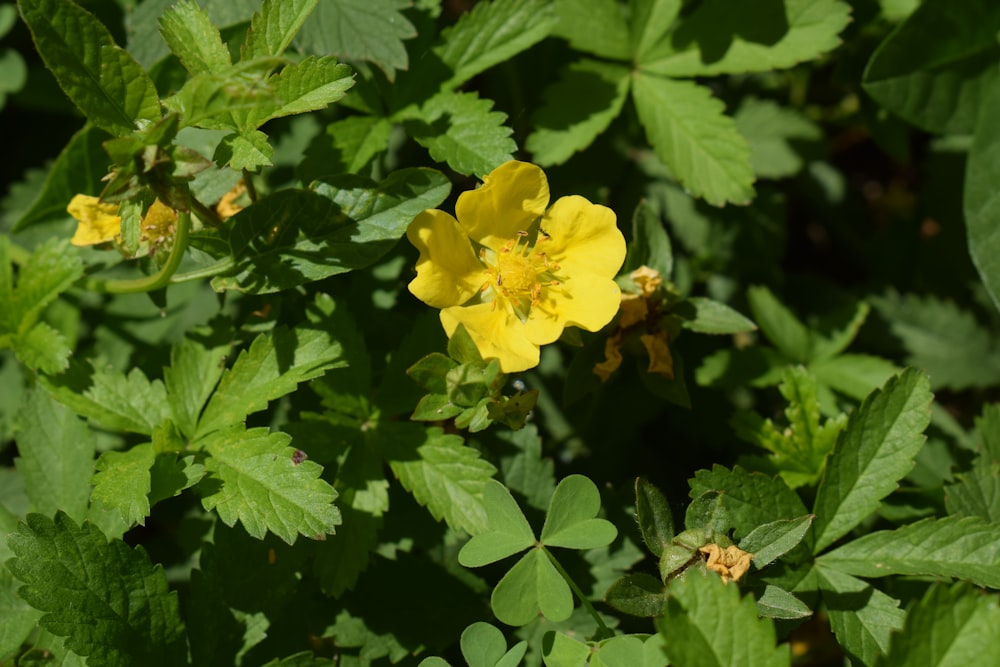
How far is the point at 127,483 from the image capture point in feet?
7.00

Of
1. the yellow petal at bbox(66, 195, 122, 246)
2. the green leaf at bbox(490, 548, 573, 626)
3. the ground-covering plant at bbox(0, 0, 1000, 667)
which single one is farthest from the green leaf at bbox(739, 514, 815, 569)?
the yellow petal at bbox(66, 195, 122, 246)

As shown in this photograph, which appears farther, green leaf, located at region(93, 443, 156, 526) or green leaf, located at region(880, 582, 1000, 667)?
green leaf, located at region(93, 443, 156, 526)

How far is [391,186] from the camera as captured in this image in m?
2.24

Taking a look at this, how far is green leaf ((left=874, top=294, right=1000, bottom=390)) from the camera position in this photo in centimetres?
350

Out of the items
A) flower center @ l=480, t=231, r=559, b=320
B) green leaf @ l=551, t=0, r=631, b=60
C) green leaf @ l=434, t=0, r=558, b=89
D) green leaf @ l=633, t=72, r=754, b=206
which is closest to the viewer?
flower center @ l=480, t=231, r=559, b=320

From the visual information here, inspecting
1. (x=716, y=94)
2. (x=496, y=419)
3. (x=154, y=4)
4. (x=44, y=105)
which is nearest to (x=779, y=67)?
(x=716, y=94)

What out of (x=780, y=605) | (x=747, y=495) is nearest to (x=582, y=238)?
(x=747, y=495)

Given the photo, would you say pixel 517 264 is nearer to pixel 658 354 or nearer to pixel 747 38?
pixel 658 354

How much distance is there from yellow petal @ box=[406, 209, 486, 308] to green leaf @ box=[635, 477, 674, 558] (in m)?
0.66

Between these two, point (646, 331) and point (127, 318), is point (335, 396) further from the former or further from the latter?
point (127, 318)

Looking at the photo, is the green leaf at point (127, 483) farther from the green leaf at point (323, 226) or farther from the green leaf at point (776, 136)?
the green leaf at point (776, 136)

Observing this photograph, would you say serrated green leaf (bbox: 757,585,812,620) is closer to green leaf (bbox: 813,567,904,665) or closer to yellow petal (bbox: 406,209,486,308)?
green leaf (bbox: 813,567,904,665)

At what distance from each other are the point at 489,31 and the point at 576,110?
1.37ft

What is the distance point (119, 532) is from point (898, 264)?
3.26 m
